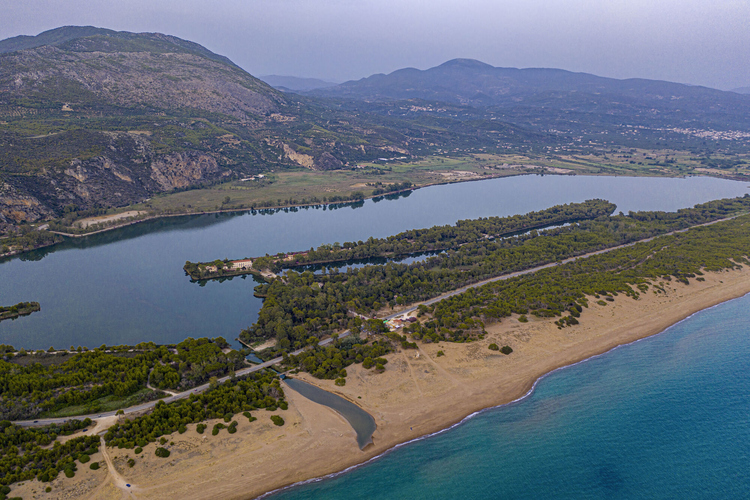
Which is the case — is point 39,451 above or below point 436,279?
below

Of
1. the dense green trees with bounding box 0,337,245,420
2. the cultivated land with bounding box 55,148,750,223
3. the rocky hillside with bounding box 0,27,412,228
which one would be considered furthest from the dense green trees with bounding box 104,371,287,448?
the rocky hillside with bounding box 0,27,412,228

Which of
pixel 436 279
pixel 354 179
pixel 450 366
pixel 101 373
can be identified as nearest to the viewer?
pixel 101 373

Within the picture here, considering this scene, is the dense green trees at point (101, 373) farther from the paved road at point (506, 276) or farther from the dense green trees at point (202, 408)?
the paved road at point (506, 276)

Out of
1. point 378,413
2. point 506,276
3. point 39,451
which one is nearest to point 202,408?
point 39,451

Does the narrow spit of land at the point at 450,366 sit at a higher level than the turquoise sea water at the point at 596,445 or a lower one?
higher

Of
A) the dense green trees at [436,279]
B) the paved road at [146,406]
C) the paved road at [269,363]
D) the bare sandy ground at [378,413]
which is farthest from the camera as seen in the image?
the dense green trees at [436,279]

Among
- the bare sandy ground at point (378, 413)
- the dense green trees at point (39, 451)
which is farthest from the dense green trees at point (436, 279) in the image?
the dense green trees at point (39, 451)

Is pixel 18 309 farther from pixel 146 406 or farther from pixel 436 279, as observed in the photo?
pixel 436 279
